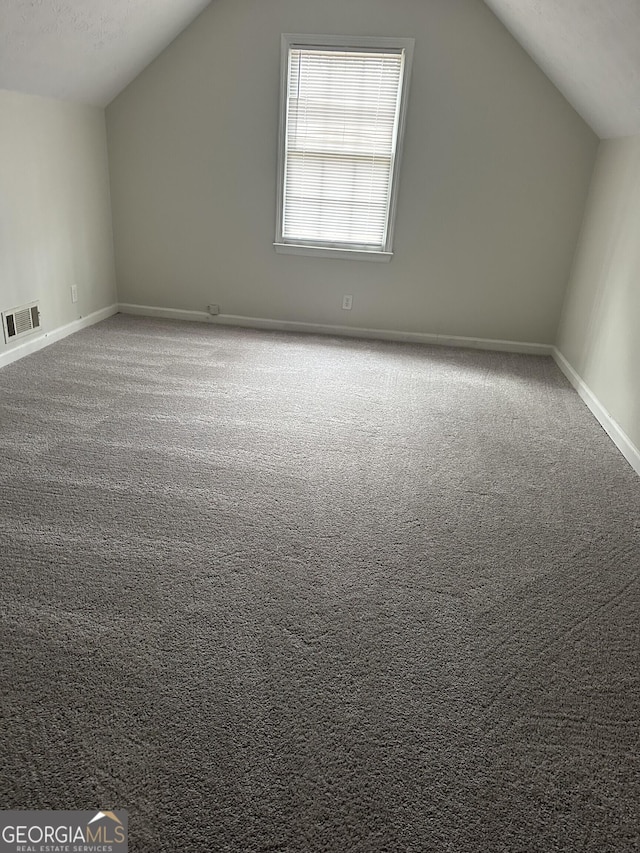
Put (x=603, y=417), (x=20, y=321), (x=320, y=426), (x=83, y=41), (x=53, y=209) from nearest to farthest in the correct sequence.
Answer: (x=320, y=426) < (x=603, y=417) < (x=83, y=41) < (x=20, y=321) < (x=53, y=209)

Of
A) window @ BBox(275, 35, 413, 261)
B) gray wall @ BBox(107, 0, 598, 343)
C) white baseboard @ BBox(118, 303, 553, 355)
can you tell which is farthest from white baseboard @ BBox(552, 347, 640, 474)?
window @ BBox(275, 35, 413, 261)

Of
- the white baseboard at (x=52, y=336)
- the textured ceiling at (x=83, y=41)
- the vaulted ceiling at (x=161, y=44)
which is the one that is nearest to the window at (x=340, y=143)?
the vaulted ceiling at (x=161, y=44)

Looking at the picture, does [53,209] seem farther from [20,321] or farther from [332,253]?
[332,253]

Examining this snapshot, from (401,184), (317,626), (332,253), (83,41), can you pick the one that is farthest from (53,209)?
(317,626)

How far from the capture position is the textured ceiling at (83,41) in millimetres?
3002

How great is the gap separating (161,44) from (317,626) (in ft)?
14.2

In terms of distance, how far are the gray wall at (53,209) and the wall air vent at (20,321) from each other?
5 centimetres

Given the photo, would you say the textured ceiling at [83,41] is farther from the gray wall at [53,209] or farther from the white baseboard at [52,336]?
the white baseboard at [52,336]

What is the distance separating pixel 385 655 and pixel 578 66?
341cm

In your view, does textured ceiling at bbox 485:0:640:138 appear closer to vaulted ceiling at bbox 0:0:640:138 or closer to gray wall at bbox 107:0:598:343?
vaulted ceiling at bbox 0:0:640:138

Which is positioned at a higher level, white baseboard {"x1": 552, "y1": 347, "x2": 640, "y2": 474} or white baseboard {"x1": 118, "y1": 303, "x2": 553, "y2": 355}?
white baseboard {"x1": 118, "y1": 303, "x2": 553, "y2": 355}

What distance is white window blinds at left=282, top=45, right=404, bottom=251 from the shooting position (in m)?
4.14

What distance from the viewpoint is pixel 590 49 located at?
9.65 ft

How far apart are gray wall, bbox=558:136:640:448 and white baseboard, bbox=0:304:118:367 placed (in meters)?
3.70
